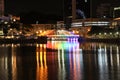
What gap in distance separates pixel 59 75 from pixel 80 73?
1.49 m

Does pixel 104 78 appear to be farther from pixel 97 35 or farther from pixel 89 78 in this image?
pixel 97 35

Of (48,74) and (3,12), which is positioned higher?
(3,12)

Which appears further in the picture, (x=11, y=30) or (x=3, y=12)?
(x=3, y=12)

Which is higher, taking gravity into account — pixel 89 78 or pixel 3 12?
pixel 3 12

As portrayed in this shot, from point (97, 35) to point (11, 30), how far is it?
143 feet


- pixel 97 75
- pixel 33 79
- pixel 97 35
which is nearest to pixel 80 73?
pixel 97 75

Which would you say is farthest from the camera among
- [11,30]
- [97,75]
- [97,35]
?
[97,35]

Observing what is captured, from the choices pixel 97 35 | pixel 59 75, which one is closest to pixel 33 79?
pixel 59 75

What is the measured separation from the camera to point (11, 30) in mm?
150875

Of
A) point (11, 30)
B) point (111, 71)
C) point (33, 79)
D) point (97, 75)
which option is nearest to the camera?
point (33, 79)

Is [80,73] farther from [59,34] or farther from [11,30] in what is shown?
[59,34]

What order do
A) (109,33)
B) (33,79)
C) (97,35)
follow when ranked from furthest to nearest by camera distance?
(97,35)
(109,33)
(33,79)

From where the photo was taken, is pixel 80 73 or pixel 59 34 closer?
pixel 80 73

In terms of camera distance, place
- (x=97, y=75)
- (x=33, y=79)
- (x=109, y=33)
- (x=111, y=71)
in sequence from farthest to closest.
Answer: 1. (x=109, y=33)
2. (x=111, y=71)
3. (x=97, y=75)
4. (x=33, y=79)
